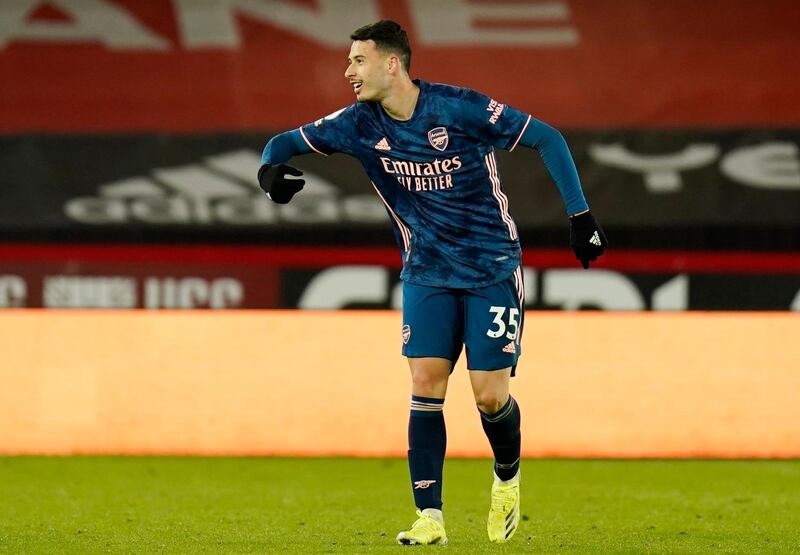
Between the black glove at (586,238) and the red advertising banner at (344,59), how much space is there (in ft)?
17.5

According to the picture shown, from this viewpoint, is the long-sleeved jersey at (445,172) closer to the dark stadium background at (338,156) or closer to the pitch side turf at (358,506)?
the pitch side turf at (358,506)

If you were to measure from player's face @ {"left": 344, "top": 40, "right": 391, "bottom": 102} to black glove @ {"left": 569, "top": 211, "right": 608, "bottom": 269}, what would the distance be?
2.57 feet

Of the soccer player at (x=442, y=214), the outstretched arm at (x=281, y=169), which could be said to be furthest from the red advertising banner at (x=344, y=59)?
the soccer player at (x=442, y=214)

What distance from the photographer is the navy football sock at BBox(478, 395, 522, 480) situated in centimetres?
514

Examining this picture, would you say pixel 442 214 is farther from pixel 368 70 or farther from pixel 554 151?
pixel 368 70

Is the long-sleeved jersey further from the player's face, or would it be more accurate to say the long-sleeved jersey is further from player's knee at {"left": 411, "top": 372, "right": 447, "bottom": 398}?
player's knee at {"left": 411, "top": 372, "right": 447, "bottom": 398}

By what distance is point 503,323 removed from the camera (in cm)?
501

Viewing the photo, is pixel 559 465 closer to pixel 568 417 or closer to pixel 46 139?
pixel 568 417

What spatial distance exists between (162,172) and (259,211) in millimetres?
705

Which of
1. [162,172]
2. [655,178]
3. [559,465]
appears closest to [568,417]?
[559,465]

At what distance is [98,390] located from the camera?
8.84 meters

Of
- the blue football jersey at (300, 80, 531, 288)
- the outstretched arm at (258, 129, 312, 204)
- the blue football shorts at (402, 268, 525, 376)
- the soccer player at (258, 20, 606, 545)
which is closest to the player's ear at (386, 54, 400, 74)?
the soccer player at (258, 20, 606, 545)

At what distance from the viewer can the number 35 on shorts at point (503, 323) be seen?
4.98 meters

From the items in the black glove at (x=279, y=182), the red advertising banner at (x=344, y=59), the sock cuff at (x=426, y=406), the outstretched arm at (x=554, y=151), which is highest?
the red advertising banner at (x=344, y=59)
